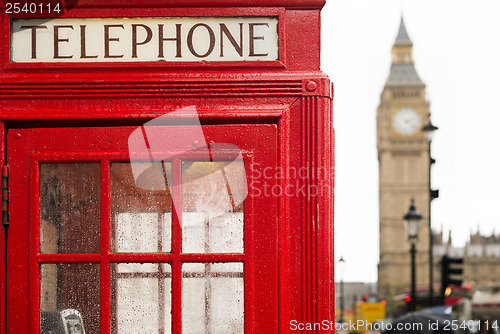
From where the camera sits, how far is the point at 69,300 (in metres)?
1.89

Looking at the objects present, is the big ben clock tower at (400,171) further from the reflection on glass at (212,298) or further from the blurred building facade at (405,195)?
the reflection on glass at (212,298)

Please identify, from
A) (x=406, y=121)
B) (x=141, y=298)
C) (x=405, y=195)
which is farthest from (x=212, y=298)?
(x=406, y=121)

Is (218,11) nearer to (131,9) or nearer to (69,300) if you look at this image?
(131,9)

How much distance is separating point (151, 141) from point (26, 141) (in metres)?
0.37

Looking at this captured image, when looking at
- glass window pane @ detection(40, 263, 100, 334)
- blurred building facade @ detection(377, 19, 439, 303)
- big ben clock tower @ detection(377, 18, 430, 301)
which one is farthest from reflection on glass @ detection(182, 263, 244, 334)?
blurred building facade @ detection(377, 19, 439, 303)

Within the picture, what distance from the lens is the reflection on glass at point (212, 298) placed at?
1865 millimetres

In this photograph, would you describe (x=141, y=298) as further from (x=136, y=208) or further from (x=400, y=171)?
(x=400, y=171)

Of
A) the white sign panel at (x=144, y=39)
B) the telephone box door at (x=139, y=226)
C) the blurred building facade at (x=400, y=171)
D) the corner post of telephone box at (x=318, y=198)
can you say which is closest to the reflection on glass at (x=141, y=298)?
the telephone box door at (x=139, y=226)

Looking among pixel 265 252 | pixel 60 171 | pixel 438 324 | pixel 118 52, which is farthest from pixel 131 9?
pixel 438 324

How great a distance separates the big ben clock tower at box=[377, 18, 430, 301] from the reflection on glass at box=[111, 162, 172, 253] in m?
63.6

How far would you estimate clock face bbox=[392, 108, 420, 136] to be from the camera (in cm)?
7112

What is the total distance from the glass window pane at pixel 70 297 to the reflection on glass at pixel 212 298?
0.26 meters

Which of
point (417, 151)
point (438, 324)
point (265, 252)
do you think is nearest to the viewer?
point (265, 252)

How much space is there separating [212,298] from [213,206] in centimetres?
27
